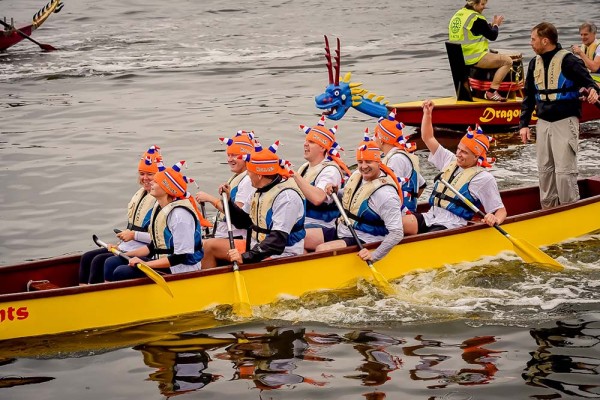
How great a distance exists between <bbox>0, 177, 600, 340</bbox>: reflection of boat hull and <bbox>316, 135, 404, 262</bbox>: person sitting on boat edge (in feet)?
0.94

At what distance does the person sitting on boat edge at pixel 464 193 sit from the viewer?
1171cm

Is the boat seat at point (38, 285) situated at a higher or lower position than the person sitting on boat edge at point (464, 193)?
lower

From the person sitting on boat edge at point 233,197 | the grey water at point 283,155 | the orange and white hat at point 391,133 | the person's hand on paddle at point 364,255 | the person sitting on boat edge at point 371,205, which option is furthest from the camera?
the orange and white hat at point 391,133

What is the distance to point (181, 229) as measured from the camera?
10.5 metres

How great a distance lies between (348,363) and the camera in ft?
32.2

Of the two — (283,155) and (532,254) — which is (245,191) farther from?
(283,155)

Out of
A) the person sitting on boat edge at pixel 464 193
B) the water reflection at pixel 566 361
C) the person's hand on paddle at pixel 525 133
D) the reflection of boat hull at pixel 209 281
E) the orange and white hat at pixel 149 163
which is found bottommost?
the water reflection at pixel 566 361

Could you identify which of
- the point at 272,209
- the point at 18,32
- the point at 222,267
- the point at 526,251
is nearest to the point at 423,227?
the point at 526,251

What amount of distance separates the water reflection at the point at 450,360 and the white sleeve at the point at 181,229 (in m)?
Result: 2.41

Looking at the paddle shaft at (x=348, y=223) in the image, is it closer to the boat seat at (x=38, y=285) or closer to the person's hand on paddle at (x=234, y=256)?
the person's hand on paddle at (x=234, y=256)

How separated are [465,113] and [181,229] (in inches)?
376

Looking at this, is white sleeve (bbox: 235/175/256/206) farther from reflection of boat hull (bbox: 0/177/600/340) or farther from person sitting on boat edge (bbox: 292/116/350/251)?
reflection of boat hull (bbox: 0/177/600/340)

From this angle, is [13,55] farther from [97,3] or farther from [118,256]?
[118,256]

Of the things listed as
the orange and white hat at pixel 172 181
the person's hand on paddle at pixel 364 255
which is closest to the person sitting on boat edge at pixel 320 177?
the person's hand on paddle at pixel 364 255
